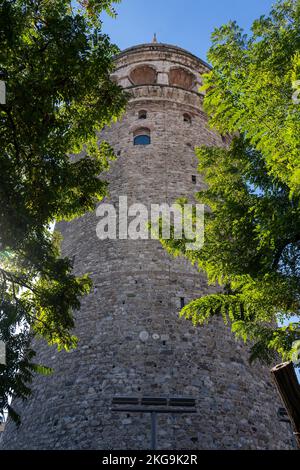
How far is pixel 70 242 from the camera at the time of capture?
Answer: 1367 cm

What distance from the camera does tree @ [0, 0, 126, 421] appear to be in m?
5.68

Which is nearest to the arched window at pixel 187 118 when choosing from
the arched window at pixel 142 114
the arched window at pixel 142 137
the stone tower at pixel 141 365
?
the arched window at pixel 142 114

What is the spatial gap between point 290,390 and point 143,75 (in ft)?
60.5

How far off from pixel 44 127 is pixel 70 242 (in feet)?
26.1

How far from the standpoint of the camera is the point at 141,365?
9812 millimetres

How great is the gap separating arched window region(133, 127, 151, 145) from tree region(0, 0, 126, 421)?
27.6 feet

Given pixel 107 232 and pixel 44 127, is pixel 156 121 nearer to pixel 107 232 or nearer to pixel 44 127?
pixel 107 232

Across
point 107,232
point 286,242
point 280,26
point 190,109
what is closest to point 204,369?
point 107,232

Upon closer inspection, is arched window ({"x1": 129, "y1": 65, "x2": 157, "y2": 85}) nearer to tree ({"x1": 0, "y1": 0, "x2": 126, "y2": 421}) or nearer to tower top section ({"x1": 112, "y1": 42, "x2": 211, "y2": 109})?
tower top section ({"x1": 112, "y1": 42, "x2": 211, "y2": 109})

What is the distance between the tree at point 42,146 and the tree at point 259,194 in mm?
1649

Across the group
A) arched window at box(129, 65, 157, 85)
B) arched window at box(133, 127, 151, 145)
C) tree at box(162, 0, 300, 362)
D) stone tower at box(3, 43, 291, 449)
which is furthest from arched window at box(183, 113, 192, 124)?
tree at box(162, 0, 300, 362)

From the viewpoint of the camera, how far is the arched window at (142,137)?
1538cm

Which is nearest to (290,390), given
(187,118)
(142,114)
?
(142,114)

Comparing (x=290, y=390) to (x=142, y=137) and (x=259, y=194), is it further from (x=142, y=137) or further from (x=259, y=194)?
(x=142, y=137)
